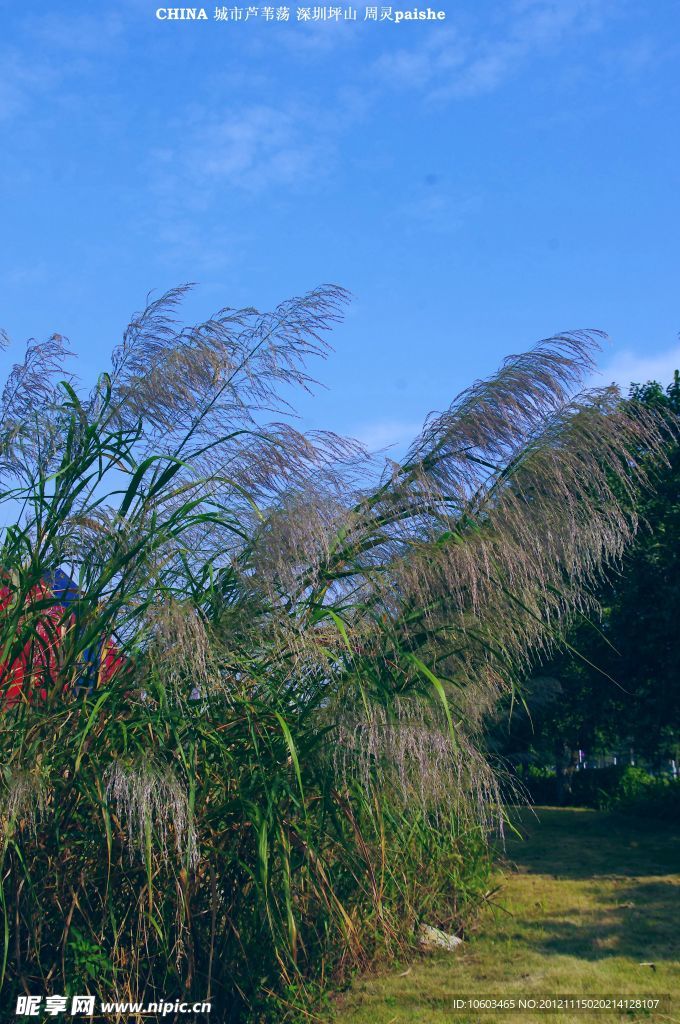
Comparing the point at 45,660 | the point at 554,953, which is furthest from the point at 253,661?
the point at 554,953

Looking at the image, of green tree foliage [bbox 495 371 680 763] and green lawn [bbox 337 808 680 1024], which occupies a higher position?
green tree foliage [bbox 495 371 680 763]

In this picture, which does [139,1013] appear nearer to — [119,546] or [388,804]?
[388,804]

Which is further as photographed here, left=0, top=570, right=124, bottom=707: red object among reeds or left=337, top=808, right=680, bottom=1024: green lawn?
left=337, top=808, right=680, bottom=1024: green lawn

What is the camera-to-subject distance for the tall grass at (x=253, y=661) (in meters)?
3.32

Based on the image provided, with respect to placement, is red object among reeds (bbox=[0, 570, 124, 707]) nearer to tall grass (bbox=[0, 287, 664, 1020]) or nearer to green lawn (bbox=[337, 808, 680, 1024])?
tall grass (bbox=[0, 287, 664, 1020])

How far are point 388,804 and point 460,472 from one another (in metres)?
1.47

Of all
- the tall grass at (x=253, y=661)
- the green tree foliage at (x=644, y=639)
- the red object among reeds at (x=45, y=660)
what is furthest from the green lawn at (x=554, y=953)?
the green tree foliage at (x=644, y=639)

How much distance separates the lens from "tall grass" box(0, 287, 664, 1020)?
3316mm

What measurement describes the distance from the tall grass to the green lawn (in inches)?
9.5

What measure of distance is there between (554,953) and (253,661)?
2848mm

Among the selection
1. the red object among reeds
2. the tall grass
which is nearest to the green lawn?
the tall grass

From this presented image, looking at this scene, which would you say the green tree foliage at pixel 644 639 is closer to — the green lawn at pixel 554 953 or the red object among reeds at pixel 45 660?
the green lawn at pixel 554 953

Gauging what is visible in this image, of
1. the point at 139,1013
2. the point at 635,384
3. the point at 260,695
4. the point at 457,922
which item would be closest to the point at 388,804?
the point at 260,695

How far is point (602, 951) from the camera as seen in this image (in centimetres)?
526
